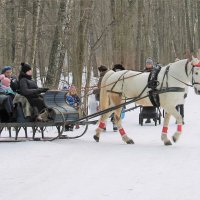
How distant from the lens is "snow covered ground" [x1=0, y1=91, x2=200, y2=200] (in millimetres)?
6312

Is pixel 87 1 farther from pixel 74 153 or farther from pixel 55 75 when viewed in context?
pixel 74 153

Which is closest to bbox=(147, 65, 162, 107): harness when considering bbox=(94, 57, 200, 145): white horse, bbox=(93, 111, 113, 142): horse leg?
bbox=(94, 57, 200, 145): white horse

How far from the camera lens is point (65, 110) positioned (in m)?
11.2

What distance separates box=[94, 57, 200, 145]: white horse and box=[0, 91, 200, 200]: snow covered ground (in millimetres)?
554

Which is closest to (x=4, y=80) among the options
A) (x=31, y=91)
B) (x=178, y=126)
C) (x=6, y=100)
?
(x=6, y=100)

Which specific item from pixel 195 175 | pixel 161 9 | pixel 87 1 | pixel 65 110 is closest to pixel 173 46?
pixel 161 9

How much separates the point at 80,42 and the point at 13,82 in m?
5.08

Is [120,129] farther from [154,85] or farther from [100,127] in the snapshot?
[154,85]

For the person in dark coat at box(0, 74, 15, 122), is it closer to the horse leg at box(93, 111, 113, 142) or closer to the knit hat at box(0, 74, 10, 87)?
the knit hat at box(0, 74, 10, 87)

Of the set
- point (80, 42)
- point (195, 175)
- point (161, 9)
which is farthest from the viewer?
point (161, 9)

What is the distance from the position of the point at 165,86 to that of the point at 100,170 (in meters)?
3.47

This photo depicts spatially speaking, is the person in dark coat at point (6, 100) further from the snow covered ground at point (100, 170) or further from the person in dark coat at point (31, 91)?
the snow covered ground at point (100, 170)

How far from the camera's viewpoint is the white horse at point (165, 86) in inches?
410

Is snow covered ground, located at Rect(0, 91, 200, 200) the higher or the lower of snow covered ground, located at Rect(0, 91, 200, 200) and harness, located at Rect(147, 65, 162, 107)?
the lower
